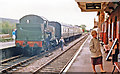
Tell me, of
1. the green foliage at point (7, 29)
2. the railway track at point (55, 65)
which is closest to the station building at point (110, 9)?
the railway track at point (55, 65)

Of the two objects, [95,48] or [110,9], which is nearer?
[95,48]

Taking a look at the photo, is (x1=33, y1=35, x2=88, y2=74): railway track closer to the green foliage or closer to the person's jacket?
the person's jacket

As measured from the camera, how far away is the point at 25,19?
1451 cm

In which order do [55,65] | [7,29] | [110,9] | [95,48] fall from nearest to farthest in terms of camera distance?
[95,48] → [110,9] → [55,65] → [7,29]

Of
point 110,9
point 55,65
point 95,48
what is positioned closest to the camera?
point 95,48

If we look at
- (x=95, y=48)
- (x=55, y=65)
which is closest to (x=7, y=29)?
(x=55, y=65)

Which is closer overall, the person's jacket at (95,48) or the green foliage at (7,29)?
the person's jacket at (95,48)

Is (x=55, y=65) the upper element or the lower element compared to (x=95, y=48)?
lower

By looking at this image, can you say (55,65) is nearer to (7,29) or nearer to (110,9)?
(110,9)

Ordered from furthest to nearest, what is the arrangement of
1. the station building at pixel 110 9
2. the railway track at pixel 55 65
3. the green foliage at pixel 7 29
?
the green foliage at pixel 7 29
the railway track at pixel 55 65
the station building at pixel 110 9

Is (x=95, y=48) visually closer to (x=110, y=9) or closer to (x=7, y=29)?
(x=110, y=9)

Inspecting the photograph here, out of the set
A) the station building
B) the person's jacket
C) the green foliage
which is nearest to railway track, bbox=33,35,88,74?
the person's jacket

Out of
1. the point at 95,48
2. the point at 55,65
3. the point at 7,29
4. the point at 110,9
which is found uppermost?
the point at 110,9

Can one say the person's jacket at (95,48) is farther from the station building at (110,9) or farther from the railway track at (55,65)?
the railway track at (55,65)
